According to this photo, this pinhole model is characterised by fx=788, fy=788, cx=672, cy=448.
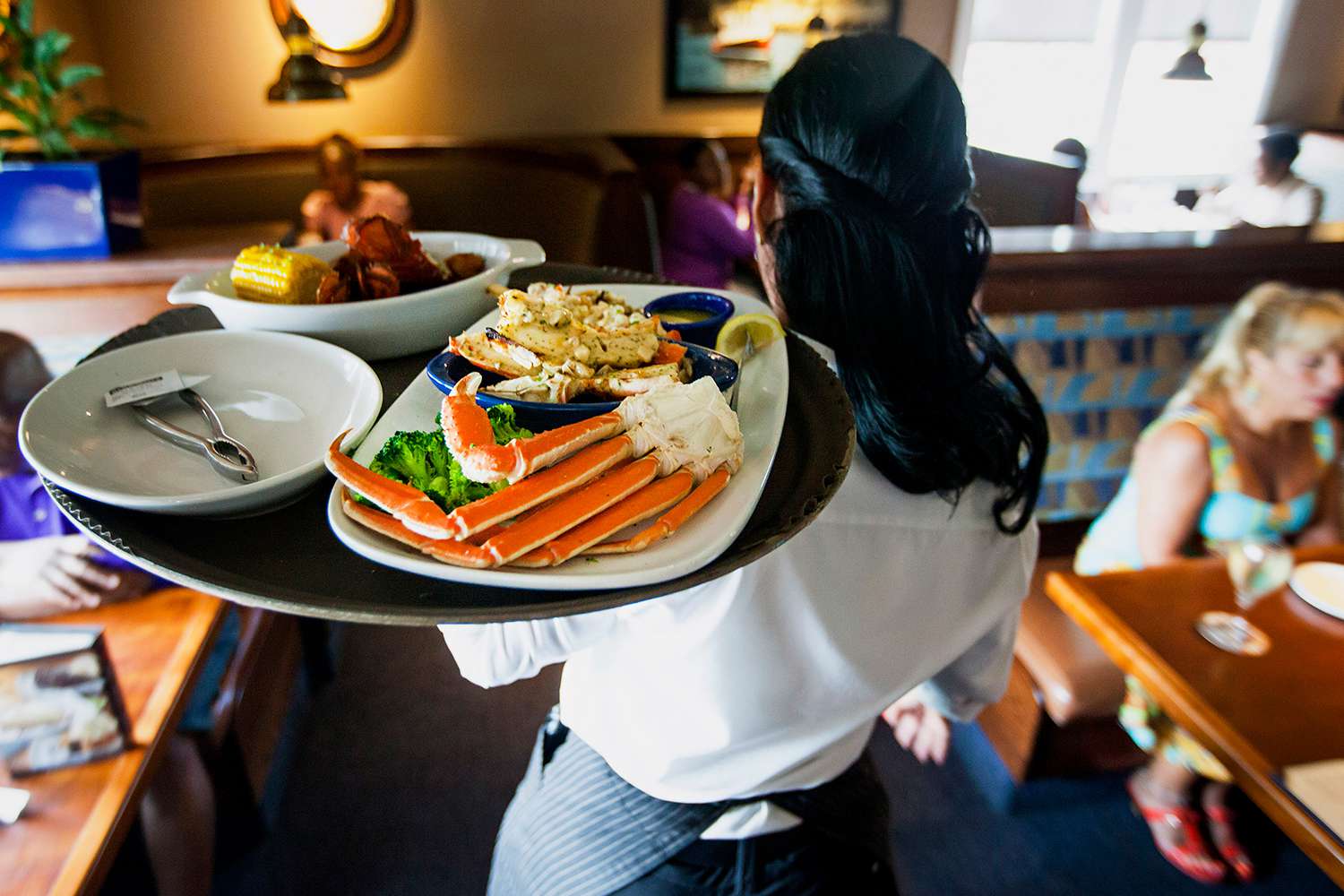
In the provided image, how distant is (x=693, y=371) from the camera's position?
67 cm

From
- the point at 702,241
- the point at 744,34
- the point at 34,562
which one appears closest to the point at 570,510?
the point at 34,562

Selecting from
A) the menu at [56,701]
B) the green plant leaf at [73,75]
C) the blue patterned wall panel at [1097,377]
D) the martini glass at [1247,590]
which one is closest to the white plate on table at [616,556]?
the menu at [56,701]

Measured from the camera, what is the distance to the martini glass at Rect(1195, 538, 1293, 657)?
1.46 meters

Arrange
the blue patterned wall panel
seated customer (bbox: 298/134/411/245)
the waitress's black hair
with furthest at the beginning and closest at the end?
seated customer (bbox: 298/134/411/245) → the blue patterned wall panel → the waitress's black hair

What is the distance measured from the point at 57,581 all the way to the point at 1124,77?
25.6 ft

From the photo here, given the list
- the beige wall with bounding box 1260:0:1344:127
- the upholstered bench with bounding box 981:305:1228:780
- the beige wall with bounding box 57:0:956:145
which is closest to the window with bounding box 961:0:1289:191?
the beige wall with bounding box 1260:0:1344:127

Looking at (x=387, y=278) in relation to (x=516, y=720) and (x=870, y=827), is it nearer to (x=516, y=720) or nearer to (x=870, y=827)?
(x=870, y=827)

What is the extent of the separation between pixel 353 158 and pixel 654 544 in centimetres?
397

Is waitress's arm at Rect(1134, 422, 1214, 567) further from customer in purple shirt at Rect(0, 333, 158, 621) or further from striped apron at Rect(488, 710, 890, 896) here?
customer in purple shirt at Rect(0, 333, 158, 621)

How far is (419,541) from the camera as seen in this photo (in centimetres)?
44

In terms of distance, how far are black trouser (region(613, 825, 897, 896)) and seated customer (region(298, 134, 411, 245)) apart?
332 centimetres

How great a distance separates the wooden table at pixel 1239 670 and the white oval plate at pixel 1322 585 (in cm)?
2

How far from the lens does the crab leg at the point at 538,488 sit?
0.45 metres

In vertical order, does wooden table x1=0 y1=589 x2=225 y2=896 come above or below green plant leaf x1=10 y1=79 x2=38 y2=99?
below
